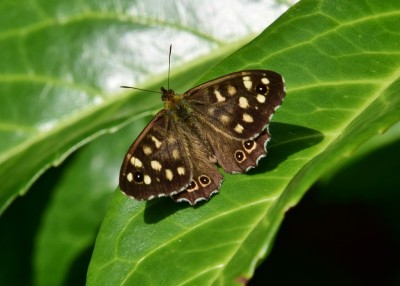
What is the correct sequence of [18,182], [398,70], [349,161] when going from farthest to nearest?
[349,161] → [18,182] → [398,70]

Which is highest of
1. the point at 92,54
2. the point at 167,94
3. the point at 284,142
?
the point at 92,54

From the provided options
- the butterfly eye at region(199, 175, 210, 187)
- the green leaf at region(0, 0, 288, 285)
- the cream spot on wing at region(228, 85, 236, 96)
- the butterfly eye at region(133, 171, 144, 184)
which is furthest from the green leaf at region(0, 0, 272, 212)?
the butterfly eye at region(199, 175, 210, 187)

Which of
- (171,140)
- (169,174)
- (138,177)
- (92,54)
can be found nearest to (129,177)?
(138,177)

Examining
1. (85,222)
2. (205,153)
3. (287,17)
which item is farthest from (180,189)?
(85,222)

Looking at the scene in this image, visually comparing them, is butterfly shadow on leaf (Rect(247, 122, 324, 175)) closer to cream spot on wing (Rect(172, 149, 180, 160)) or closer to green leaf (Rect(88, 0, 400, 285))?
green leaf (Rect(88, 0, 400, 285))

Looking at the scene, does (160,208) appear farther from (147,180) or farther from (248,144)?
(248,144)

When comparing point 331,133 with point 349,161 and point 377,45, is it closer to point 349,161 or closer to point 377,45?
point 377,45

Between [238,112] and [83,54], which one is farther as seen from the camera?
[83,54]
